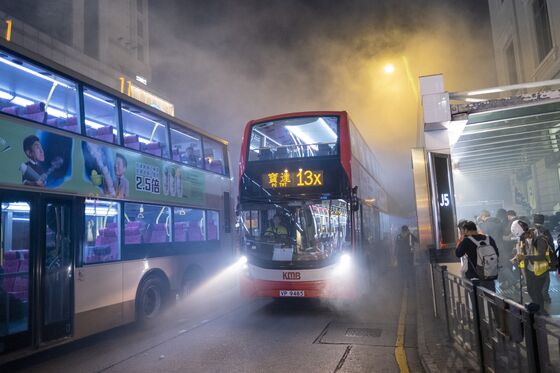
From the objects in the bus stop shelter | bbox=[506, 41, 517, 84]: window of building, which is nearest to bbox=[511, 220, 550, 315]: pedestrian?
the bus stop shelter

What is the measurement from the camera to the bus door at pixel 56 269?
5.44 m

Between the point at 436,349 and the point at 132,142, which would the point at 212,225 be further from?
the point at 436,349

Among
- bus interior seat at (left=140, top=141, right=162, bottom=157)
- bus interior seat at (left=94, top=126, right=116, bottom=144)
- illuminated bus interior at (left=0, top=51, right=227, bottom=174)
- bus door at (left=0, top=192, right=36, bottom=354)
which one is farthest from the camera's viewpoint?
bus interior seat at (left=140, top=141, right=162, bottom=157)

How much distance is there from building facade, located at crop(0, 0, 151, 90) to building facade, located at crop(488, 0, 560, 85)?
34223mm

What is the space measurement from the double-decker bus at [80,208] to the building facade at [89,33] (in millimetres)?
34465

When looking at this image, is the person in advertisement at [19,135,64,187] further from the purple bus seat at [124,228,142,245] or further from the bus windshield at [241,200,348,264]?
the bus windshield at [241,200,348,264]

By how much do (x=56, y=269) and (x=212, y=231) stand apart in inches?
175

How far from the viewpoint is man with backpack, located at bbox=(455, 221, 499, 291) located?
5402 millimetres

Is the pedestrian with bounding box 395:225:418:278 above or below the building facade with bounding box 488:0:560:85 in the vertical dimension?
below

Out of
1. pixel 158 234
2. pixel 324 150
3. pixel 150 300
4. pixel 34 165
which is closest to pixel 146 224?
pixel 158 234

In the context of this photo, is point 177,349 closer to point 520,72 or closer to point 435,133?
point 435,133

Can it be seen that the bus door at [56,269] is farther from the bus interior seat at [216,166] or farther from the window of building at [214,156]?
the bus interior seat at [216,166]

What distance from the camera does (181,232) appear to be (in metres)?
8.54

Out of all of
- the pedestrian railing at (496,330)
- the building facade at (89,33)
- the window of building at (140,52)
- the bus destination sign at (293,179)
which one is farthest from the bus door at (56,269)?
the window of building at (140,52)
